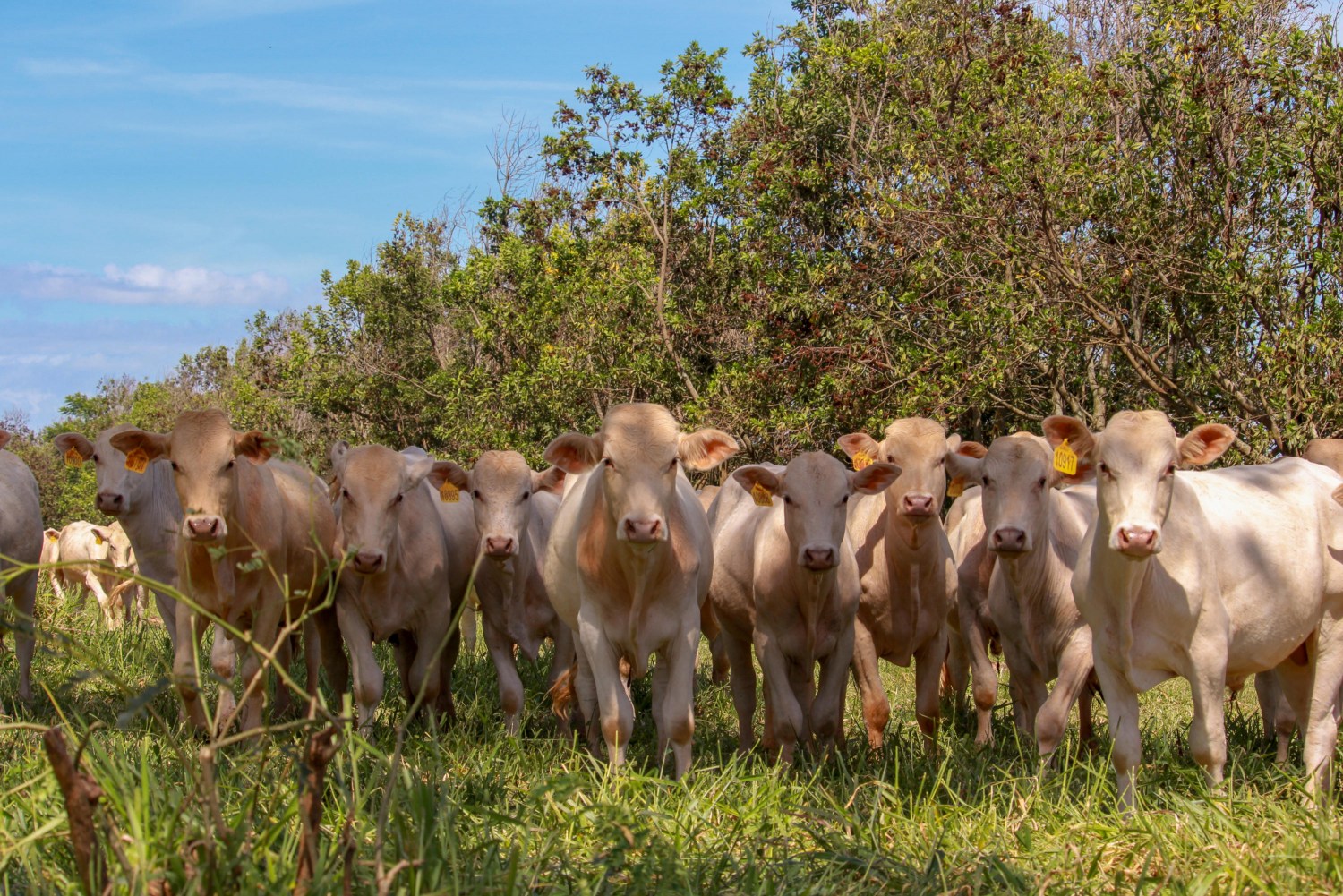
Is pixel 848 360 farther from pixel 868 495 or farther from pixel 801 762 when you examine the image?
pixel 801 762

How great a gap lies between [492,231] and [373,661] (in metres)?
16.6

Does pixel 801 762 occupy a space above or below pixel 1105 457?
below

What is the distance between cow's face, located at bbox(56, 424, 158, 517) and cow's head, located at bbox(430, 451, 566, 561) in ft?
6.52

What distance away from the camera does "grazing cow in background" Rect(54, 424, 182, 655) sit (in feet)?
28.6

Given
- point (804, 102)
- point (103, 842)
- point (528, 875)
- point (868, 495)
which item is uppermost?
point (804, 102)

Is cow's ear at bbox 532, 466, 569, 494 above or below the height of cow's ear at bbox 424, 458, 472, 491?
below

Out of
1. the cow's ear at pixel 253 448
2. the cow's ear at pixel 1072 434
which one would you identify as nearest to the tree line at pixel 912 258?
the cow's ear at pixel 253 448

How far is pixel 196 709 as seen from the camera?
762 centimetres

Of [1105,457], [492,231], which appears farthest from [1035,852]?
[492,231]

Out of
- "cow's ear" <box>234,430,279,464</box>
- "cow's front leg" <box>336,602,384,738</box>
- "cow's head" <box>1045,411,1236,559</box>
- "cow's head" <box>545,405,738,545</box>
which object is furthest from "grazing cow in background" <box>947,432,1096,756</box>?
"cow's ear" <box>234,430,279,464</box>

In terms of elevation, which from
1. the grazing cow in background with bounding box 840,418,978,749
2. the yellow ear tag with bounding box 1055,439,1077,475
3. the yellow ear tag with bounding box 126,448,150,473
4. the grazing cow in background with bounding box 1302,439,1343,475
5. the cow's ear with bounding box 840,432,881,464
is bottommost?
the grazing cow in background with bounding box 840,418,978,749

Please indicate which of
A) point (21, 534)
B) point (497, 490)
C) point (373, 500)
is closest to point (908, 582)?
point (497, 490)

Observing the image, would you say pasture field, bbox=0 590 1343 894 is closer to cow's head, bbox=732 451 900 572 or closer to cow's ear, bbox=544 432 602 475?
cow's head, bbox=732 451 900 572

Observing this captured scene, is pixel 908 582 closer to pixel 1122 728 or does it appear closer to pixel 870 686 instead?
pixel 870 686
